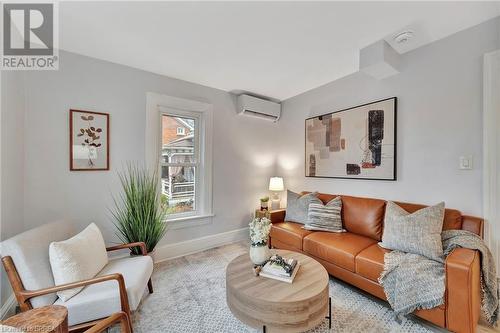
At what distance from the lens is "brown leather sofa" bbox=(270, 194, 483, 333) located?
1.44 m

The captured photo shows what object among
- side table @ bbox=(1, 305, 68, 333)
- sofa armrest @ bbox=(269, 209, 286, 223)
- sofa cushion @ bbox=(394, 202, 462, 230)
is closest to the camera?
side table @ bbox=(1, 305, 68, 333)

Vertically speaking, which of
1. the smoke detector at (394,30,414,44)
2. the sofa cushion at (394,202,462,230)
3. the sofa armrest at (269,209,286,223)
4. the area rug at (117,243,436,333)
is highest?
the smoke detector at (394,30,414,44)

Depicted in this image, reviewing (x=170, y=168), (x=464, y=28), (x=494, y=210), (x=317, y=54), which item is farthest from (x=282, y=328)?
(x=464, y=28)

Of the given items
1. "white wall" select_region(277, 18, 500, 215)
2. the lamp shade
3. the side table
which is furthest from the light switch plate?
the side table

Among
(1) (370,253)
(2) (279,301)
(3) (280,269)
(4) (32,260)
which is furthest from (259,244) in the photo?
(4) (32,260)

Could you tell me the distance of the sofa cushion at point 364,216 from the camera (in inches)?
94.7

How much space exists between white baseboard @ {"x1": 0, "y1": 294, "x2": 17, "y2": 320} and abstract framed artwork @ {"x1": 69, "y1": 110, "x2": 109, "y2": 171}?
1.21m

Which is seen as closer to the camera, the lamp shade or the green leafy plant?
the green leafy plant

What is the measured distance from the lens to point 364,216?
251 centimetres

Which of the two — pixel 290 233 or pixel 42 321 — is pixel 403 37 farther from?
pixel 42 321

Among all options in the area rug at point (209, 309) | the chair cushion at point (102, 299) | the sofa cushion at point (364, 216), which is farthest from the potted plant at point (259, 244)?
the sofa cushion at point (364, 216)

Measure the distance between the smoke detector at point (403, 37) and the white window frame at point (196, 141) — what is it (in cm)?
239

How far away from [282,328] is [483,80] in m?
2.69

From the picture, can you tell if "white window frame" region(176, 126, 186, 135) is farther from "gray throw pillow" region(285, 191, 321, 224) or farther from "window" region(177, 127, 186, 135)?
"gray throw pillow" region(285, 191, 321, 224)
